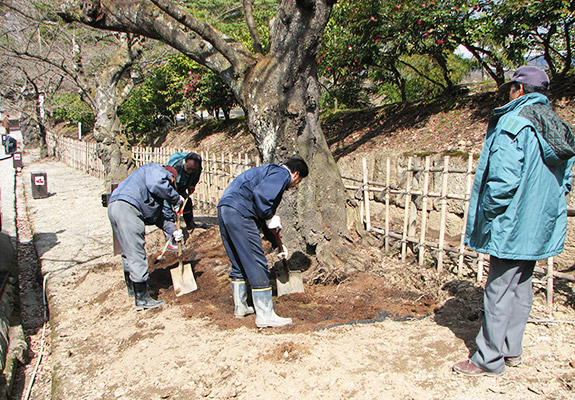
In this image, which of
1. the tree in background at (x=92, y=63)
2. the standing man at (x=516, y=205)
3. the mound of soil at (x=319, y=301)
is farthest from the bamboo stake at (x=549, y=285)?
the tree in background at (x=92, y=63)

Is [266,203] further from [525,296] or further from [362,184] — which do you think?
[362,184]

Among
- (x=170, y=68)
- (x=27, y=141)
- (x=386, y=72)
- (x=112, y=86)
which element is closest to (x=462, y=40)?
(x=386, y=72)

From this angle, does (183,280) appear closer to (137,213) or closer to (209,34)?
(137,213)

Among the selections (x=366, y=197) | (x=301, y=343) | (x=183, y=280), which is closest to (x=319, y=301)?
(x=301, y=343)

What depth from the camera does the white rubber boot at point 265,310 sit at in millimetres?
3763

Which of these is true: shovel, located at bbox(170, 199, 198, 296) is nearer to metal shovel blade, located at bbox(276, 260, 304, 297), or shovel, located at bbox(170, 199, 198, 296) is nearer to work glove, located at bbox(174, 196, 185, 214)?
work glove, located at bbox(174, 196, 185, 214)

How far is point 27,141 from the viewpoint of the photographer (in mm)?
31781

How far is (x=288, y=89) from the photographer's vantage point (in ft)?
16.9

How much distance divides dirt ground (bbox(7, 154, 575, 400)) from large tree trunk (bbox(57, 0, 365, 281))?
750mm

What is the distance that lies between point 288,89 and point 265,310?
267cm

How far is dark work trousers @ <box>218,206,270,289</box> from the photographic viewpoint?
374 cm

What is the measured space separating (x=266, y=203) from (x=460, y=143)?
5080mm

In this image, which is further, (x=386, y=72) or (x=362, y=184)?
(x=386, y=72)

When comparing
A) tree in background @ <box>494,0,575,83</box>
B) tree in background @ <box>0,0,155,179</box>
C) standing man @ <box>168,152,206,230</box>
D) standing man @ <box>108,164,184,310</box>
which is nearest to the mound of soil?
standing man @ <box>108,164,184,310</box>
